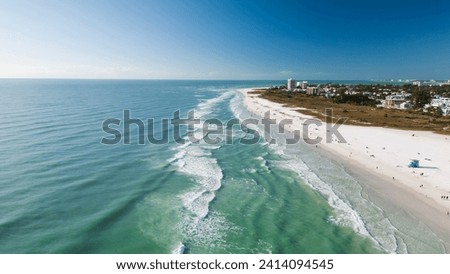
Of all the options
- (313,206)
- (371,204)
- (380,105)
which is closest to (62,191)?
(313,206)

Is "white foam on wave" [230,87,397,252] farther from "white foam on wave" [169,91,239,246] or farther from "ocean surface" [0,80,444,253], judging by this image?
"white foam on wave" [169,91,239,246]

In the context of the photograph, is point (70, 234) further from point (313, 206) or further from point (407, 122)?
point (407, 122)

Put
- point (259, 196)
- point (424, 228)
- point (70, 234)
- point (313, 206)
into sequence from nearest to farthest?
point (70, 234)
point (424, 228)
point (313, 206)
point (259, 196)
